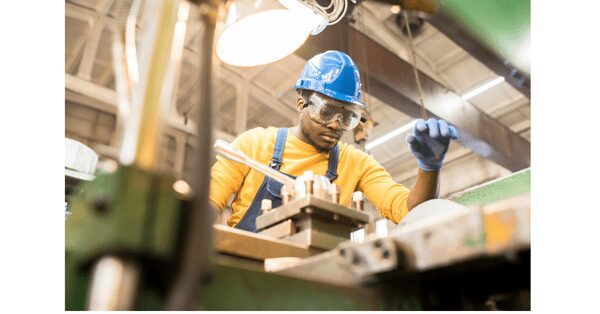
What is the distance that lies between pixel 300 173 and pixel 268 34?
0.71 meters

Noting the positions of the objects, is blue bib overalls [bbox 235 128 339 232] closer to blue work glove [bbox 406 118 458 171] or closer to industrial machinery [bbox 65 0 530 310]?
blue work glove [bbox 406 118 458 171]

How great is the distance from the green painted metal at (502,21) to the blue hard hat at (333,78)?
425 millimetres

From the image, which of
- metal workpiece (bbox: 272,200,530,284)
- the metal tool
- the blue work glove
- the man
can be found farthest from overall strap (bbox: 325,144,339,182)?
metal workpiece (bbox: 272,200,530,284)

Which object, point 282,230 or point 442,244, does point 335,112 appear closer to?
point 282,230

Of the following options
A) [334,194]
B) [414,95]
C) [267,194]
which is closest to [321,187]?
[334,194]

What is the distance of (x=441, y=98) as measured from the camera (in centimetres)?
367

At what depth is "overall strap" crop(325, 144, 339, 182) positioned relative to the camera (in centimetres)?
193

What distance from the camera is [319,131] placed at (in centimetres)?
192

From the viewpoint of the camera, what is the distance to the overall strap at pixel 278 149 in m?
1.89
